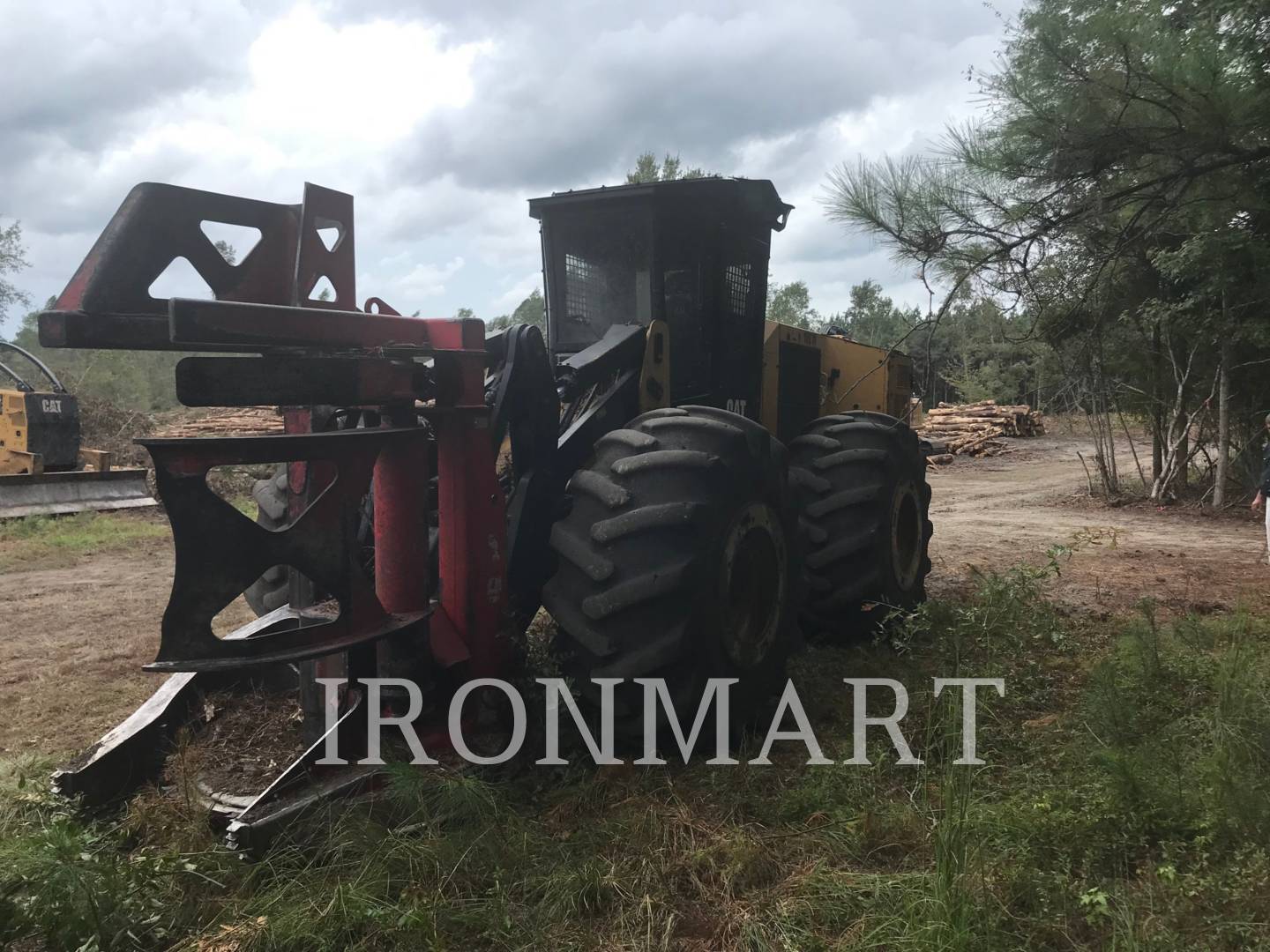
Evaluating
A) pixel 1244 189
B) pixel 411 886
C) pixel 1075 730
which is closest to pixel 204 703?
pixel 411 886

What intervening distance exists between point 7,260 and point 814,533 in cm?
3898

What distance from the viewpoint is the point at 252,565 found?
293 cm

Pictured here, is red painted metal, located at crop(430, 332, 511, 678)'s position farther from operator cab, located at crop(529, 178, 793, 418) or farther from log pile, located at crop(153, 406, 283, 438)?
log pile, located at crop(153, 406, 283, 438)

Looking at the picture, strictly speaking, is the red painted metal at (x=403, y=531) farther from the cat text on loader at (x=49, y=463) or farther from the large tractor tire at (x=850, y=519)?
the cat text on loader at (x=49, y=463)

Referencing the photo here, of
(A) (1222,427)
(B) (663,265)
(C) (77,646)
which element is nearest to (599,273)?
(B) (663,265)

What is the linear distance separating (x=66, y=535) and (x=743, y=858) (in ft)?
36.4

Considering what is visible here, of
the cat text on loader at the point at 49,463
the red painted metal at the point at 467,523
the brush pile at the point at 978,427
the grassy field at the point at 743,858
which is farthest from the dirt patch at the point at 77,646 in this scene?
the brush pile at the point at 978,427

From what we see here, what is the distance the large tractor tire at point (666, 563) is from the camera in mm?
3402

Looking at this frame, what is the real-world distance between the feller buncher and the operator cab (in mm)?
447

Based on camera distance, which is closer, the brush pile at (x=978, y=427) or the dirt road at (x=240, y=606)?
the dirt road at (x=240, y=606)

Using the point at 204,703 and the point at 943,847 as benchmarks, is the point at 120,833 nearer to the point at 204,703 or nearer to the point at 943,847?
A: the point at 204,703

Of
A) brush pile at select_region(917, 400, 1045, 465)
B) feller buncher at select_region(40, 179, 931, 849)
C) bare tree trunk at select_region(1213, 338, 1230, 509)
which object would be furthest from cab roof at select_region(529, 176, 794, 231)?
brush pile at select_region(917, 400, 1045, 465)

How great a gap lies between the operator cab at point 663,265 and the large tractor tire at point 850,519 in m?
0.74

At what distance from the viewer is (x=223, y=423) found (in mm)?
19078
